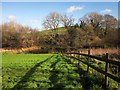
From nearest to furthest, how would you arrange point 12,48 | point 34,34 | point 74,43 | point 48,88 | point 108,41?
point 48,88 → point 108,41 → point 74,43 → point 12,48 → point 34,34

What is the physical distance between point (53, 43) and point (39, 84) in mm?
71541

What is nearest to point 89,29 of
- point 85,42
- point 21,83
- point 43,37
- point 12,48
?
point 85,42

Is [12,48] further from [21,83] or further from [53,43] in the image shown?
[21,83]

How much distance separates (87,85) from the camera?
7.80 m

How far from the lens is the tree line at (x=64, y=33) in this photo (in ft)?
238

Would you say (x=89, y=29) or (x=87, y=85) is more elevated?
(x=89, y=29)

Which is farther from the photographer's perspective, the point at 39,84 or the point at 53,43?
the point at 53,43

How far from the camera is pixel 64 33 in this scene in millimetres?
79312

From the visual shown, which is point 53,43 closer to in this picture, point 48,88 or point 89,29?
point 89,29

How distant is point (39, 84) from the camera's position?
800 cm

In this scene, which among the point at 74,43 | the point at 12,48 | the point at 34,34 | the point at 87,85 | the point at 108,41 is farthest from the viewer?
the point at 34,34

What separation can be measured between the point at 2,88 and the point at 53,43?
71.9 m

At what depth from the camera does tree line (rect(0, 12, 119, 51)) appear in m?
72.6

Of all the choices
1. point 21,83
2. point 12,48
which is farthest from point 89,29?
point 21,83
